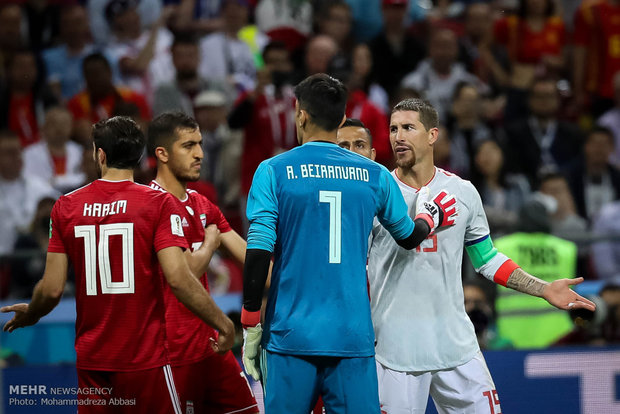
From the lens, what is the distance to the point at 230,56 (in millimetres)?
11812

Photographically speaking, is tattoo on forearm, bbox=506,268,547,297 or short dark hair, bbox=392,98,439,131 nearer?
tattoo on forearm, bbox=506,268,547,297

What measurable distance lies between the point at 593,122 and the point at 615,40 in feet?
3.49

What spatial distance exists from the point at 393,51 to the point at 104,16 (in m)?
3.60

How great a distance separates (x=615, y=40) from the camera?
41.0 ft

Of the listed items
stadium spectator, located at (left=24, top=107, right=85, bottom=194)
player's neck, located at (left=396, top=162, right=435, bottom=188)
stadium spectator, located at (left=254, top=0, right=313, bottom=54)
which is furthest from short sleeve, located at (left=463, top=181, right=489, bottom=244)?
stadium spectator, located at (left=254, top=0, right=313, bottom=54)

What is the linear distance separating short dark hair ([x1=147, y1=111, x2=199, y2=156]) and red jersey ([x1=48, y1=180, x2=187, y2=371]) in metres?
0.79

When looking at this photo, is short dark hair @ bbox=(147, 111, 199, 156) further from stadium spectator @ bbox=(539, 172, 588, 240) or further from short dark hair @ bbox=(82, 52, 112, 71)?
stadium spectator @ bbox=(539, 172, 588, 240)

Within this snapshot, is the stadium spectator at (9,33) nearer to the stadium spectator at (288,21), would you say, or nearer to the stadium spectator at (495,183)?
the stadium spectator at (288,21)

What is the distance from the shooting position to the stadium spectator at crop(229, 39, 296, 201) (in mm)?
10375

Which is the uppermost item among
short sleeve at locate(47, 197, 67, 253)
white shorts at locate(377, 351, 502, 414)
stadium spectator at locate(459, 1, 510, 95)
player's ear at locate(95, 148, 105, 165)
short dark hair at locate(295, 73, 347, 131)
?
stadium spectator at locate(459, 1, 510, 95)

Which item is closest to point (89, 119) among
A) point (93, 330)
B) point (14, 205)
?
point (14, 205)

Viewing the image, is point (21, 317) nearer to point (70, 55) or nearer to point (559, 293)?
point (559, 293)

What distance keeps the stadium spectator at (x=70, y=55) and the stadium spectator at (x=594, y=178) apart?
584cm

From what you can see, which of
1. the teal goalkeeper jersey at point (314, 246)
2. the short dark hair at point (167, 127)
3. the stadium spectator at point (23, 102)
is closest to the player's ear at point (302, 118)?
the teal goalkeeper jersey at point (314, 246)
